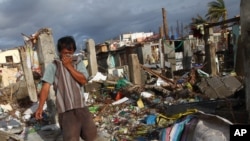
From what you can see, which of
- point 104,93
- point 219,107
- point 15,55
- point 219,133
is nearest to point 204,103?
point 219,107

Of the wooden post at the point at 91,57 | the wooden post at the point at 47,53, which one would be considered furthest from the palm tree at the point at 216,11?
the wooden post at the point at 47,53

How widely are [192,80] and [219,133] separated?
25.5ft

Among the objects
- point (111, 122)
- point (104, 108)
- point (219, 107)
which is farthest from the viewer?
point (104, 108)

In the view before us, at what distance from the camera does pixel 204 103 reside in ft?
23.2

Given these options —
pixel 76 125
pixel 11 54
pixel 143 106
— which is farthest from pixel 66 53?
pixel 11 54

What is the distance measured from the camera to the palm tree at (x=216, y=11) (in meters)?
26.4

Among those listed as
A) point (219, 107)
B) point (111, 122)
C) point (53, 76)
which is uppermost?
point (53, 76)

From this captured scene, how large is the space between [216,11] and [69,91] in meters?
24.8

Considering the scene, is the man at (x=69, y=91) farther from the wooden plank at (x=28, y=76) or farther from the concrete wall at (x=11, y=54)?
the concrete wall at (x=11, y=54)

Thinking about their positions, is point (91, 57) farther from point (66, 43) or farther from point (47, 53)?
point (66, 43)

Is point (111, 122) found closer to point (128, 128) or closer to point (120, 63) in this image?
point (128, 128)

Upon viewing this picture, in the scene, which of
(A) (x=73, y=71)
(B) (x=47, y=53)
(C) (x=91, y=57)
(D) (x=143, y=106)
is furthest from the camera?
(C) (x=91, y=57)

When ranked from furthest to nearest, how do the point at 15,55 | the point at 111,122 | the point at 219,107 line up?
the point at 15,55 < the point at 111,122 < the point at 219,107

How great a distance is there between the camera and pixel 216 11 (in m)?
26.9
